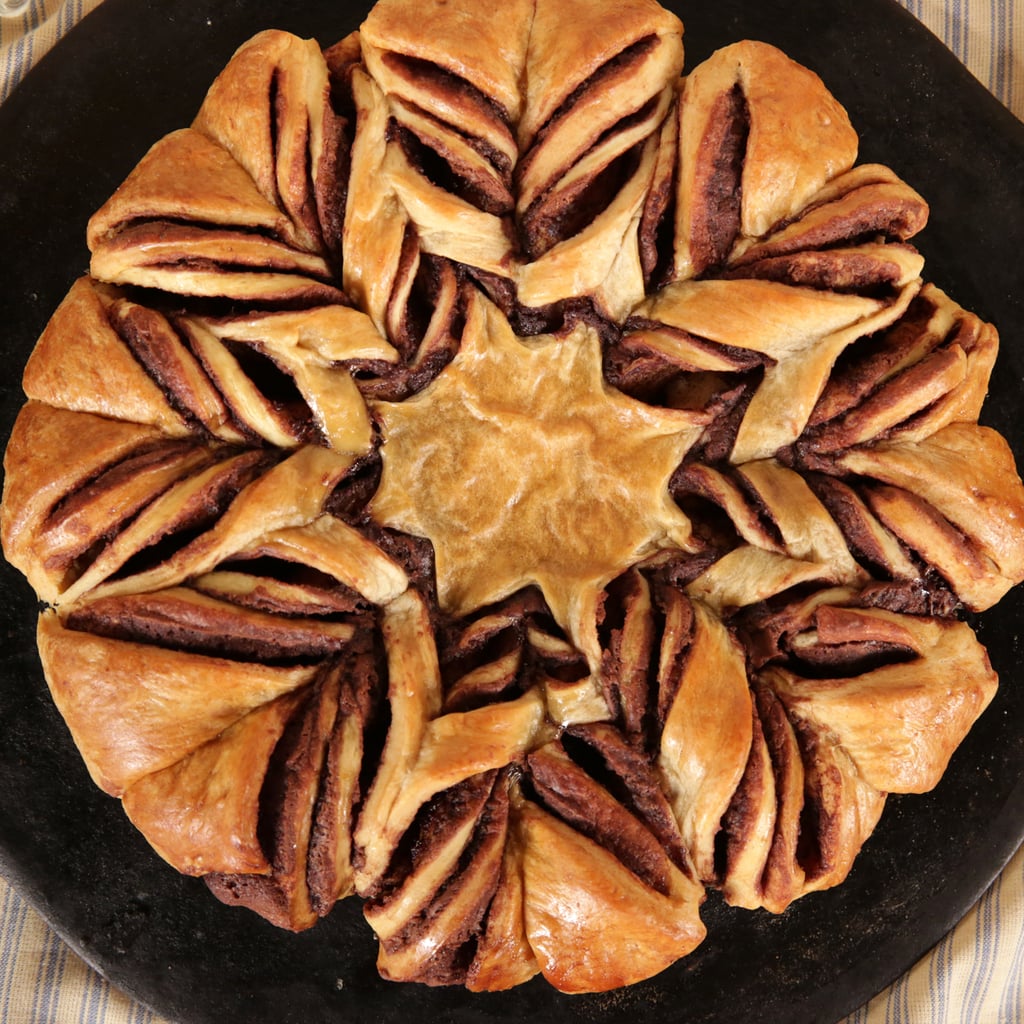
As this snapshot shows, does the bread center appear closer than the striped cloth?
Yes

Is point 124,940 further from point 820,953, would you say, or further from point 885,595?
point 885,595

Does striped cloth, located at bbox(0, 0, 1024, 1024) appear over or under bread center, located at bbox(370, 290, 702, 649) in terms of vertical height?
under

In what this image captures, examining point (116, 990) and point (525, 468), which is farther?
point (116, 990)

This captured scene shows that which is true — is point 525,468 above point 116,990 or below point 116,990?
above

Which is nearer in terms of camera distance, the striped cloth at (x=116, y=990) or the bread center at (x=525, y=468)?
the bread center at (x=525, y=468)

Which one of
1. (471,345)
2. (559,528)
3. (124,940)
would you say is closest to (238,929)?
(124,940)

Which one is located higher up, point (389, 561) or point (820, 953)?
point (389, 561)

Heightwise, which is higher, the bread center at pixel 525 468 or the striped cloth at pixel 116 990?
the bread center at pixel 525 468

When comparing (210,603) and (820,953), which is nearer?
(210,603)
